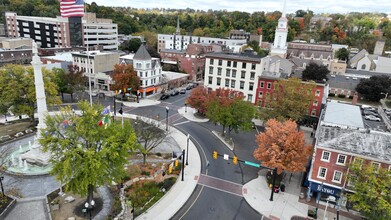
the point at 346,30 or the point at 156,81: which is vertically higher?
the point at 346,30

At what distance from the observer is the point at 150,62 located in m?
68.4

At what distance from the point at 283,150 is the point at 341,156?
5.88 metres

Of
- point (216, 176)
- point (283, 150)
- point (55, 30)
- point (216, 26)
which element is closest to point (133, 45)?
point (55, 30)

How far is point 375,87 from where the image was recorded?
68625mm

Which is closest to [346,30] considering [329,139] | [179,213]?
[329,139]

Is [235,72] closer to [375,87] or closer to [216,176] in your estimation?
[216,176]

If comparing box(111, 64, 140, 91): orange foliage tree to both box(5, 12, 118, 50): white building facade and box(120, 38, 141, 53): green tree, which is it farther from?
box(120, 38, 141, 53): green tree

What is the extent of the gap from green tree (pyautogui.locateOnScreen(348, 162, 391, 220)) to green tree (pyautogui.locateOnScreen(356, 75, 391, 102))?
53296mm

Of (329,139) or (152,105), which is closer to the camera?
(329,139)

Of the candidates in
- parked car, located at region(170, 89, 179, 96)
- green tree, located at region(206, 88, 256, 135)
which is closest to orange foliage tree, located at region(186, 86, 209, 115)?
green tree, located at region(206, 88, 256, 135)

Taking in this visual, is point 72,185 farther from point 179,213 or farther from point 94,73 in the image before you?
point 94,73

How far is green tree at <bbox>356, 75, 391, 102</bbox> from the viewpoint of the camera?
6831cm

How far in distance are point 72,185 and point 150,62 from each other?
48661 millimetres

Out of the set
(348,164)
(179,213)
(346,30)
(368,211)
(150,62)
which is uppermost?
(346,30)
